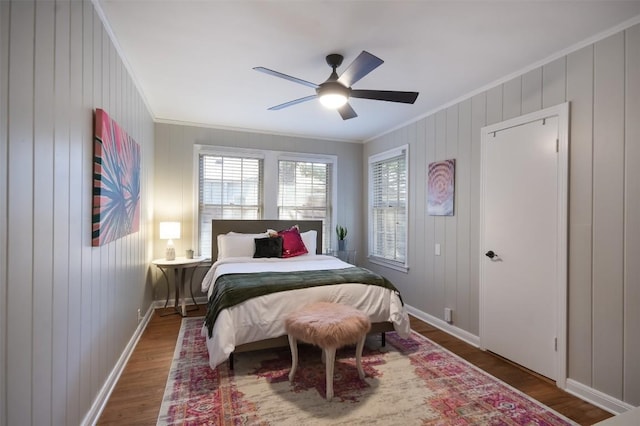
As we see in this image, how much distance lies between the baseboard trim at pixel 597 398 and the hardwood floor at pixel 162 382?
5 centimetres

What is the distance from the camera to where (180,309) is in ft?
13.7

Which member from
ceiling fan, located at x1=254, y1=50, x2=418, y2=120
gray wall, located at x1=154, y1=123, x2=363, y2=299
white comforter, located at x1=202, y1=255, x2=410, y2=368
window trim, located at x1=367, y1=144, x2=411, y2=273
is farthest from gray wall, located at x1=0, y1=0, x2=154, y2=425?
window trim, located at x1=367, y1=144, x2=411, y2=273

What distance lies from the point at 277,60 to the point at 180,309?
3.41 m

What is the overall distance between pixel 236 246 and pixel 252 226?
56 cm

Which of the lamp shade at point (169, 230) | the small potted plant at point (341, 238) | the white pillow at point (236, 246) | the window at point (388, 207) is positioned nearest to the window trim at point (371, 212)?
the window at point (388, 207)

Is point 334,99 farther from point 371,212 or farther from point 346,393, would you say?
point 371,212

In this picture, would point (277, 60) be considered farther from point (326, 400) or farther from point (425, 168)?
point (326, 400)

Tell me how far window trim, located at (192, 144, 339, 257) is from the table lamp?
389mm

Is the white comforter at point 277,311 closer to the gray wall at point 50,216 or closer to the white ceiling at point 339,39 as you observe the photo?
the gray wall at point 50,216

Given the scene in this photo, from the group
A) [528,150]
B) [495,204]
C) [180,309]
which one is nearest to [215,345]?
[180,309]

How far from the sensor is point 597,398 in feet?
7.06

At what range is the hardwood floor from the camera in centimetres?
203

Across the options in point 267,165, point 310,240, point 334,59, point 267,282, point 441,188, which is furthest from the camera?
point 267,165

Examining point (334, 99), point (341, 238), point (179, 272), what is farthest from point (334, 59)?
point (179, 272)
